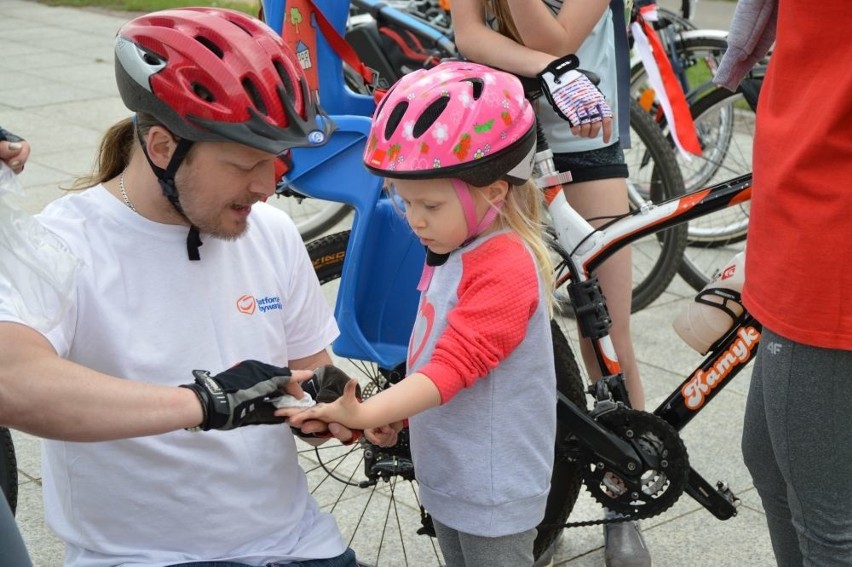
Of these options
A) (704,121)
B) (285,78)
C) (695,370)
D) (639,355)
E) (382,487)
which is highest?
(285,78)

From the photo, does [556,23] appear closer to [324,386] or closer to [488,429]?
[488,429]

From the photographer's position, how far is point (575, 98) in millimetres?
2848

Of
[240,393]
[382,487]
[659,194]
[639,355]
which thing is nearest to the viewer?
[240,393]

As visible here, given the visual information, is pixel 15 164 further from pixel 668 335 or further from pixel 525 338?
pixel 668 335

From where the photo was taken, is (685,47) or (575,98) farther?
(685,47)

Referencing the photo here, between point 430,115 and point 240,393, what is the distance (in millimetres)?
737

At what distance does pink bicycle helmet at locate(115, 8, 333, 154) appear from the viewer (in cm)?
213

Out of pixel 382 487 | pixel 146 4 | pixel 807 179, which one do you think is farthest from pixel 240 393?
pixel 146 4

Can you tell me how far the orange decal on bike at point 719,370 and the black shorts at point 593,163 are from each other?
0.60m

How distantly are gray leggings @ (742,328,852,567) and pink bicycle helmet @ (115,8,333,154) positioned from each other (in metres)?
1.00

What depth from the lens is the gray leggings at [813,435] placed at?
219 cm

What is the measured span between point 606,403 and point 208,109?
1.52m

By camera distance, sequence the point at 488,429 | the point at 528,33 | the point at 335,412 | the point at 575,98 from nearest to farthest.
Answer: the point at 335,412
the point at 488,429
the point at 575,98
the point at 528,33

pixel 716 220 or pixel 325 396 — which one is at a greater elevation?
pixel 325 396
